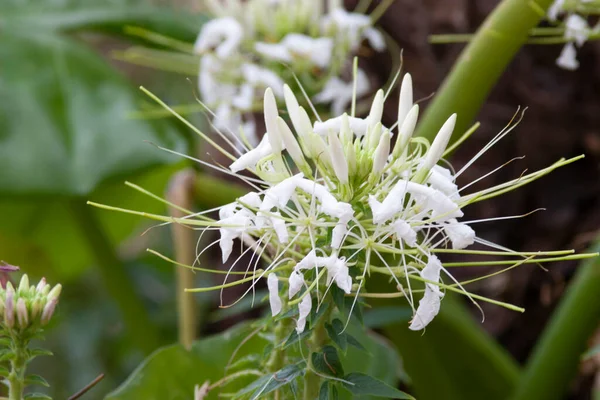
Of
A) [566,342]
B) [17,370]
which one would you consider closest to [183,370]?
[17,370]

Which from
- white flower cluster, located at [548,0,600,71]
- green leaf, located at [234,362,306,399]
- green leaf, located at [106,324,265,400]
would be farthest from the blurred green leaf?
white flower cluster, located at [548,0,600,71]

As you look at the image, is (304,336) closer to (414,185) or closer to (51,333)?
(414,185)

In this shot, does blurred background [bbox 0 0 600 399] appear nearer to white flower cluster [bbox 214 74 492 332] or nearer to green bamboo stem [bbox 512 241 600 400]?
green bamboo stem [bbox 512 241 600 400]

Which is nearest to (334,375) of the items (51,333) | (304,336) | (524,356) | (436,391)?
(304,336)

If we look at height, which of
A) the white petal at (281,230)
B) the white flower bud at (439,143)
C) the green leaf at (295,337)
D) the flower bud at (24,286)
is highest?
the flower bud at (24,286)

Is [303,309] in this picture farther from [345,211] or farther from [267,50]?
[267,50]

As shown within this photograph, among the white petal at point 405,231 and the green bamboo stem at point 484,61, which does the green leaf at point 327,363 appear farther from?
the green bamboo stem at point 484,61

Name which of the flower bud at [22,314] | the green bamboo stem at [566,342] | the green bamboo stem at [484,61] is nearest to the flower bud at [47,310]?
the flower bud at [22,314]
